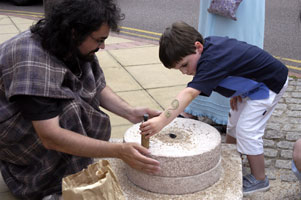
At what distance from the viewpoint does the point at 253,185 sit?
2.69 metres

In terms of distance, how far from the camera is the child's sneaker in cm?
268

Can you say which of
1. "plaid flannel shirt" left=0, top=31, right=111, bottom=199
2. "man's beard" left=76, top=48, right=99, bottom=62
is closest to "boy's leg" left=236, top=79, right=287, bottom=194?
"plaid flannel shirt" left=0, top=31, right=111, bottom=199

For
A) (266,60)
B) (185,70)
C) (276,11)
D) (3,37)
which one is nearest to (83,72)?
(185,70)

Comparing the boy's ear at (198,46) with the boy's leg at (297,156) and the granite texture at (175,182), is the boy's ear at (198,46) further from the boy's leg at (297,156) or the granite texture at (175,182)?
the boy's leg at (297,156)

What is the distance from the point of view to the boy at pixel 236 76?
2.39 m

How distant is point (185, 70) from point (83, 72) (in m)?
0.62

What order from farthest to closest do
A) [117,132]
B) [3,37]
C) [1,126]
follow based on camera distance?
[3,37]
[117,132]
[1,126]

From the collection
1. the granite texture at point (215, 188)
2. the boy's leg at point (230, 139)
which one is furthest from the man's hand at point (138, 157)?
the boy's leg at point (230, 139)

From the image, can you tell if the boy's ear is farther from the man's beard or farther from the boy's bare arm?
the man's beard

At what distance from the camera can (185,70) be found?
252cm

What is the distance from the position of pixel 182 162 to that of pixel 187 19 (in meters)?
6.14

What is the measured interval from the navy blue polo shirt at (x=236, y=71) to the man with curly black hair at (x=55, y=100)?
22.2 inches

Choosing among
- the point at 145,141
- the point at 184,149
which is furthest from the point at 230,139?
the point at 145,141

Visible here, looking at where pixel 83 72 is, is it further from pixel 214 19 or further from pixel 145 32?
pixel 145 32
